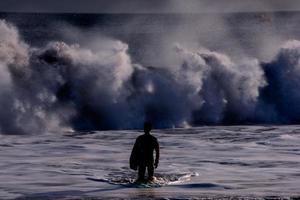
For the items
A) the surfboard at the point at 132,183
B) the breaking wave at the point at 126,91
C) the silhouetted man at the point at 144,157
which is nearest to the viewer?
the surfboard at the point at 132,183

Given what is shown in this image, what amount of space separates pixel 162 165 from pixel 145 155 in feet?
7.23

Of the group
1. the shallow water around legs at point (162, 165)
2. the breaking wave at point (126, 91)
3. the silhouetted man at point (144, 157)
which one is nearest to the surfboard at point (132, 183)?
the shallow water around legs at point (162, 165)

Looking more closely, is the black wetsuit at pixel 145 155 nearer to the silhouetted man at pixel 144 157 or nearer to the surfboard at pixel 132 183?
the silhouetted man at pixel 144 157

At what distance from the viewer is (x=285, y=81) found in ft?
130

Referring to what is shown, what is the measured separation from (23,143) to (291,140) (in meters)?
7.50

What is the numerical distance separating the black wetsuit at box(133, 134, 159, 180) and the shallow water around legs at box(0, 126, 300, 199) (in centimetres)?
32

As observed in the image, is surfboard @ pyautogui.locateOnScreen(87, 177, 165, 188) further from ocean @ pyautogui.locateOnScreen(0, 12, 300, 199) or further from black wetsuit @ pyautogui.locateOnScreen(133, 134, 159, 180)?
black wetsuit @ pyautogui.locateOnScreen(133, 134, 159, 180)

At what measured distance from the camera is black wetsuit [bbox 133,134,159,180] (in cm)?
1955

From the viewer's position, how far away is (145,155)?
19.7 meters

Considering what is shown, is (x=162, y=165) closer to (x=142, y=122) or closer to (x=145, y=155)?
(x=145, y=155)

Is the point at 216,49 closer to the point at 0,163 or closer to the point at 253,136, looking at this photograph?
the point at 253,136

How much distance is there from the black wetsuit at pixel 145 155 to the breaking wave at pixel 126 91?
1085 centimetres

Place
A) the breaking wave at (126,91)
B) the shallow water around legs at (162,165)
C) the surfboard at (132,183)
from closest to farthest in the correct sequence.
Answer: the shallow water around legs at (162,165) → the surfboard at (132,183) → the breaking wave at (126,91)

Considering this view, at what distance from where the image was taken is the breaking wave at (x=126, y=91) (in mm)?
32531
